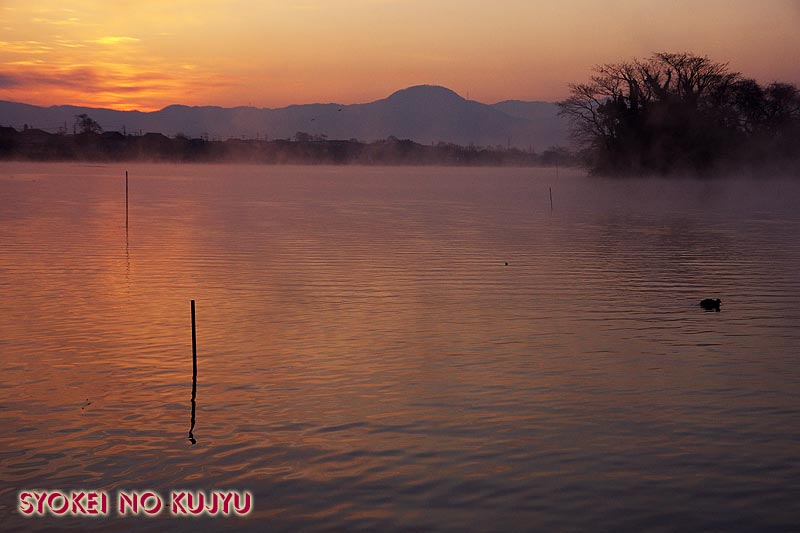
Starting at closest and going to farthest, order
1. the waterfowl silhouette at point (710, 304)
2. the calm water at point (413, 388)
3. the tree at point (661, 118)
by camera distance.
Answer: the calm water at point (413, 388) < the waterfowl silhouette at point (710, 304) < the tree at point (661, 118)

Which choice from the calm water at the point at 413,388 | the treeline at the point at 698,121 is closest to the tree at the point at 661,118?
the treeline at the point at 698,121

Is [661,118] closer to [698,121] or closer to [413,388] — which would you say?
[698,121]

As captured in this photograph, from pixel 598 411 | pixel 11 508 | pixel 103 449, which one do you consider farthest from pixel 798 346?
pixel 11 508

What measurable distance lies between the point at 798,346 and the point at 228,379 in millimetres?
14000

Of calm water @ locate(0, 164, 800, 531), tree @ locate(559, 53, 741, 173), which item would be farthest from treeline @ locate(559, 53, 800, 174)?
calm water @ locate(0, 164, 800, 531)

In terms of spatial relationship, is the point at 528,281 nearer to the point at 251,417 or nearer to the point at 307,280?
the point at 307,280

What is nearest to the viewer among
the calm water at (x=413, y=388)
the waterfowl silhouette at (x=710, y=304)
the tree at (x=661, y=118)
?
the calm water at (x=413, y=388)

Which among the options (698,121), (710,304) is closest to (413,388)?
(710,304)

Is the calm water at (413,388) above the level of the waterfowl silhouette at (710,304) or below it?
below

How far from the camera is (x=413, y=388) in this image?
65.2 feet

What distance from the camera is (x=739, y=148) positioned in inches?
5226

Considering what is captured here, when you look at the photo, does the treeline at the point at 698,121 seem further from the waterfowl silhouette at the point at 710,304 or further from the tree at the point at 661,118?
the waterfowl silhouette at the point at 710,304

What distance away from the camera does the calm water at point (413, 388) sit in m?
13.9

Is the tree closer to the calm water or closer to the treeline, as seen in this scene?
the treeline
